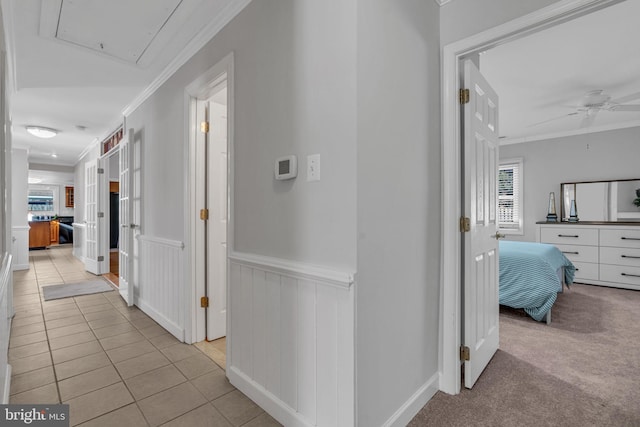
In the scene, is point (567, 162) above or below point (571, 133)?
below

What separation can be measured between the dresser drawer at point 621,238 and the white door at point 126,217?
6178 mm

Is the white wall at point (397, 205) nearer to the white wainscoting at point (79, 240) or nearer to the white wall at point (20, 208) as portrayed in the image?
the white wall at point (20, 208)

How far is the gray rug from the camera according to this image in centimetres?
386

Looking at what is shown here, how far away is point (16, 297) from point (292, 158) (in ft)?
15.2

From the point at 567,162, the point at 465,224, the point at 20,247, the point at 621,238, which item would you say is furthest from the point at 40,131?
the point at 621,238

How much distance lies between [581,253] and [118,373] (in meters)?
5.79

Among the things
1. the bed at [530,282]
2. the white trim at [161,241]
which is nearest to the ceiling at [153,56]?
the white trim at [161,241]

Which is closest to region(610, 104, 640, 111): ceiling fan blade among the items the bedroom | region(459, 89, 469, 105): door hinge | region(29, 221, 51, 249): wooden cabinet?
the bedroom

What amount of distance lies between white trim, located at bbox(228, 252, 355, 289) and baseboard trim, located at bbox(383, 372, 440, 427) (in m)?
0.73

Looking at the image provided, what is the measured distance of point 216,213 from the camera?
2555mm

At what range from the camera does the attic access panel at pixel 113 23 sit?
1.86m

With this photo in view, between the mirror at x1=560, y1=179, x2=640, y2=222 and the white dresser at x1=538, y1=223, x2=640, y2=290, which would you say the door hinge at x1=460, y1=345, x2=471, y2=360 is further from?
the mirror at x1=560, y1=179, x2=640, y2=222

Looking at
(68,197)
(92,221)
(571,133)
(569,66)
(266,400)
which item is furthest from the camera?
(68,197)

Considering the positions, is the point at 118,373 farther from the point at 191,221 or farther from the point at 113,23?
the point at 113,23
